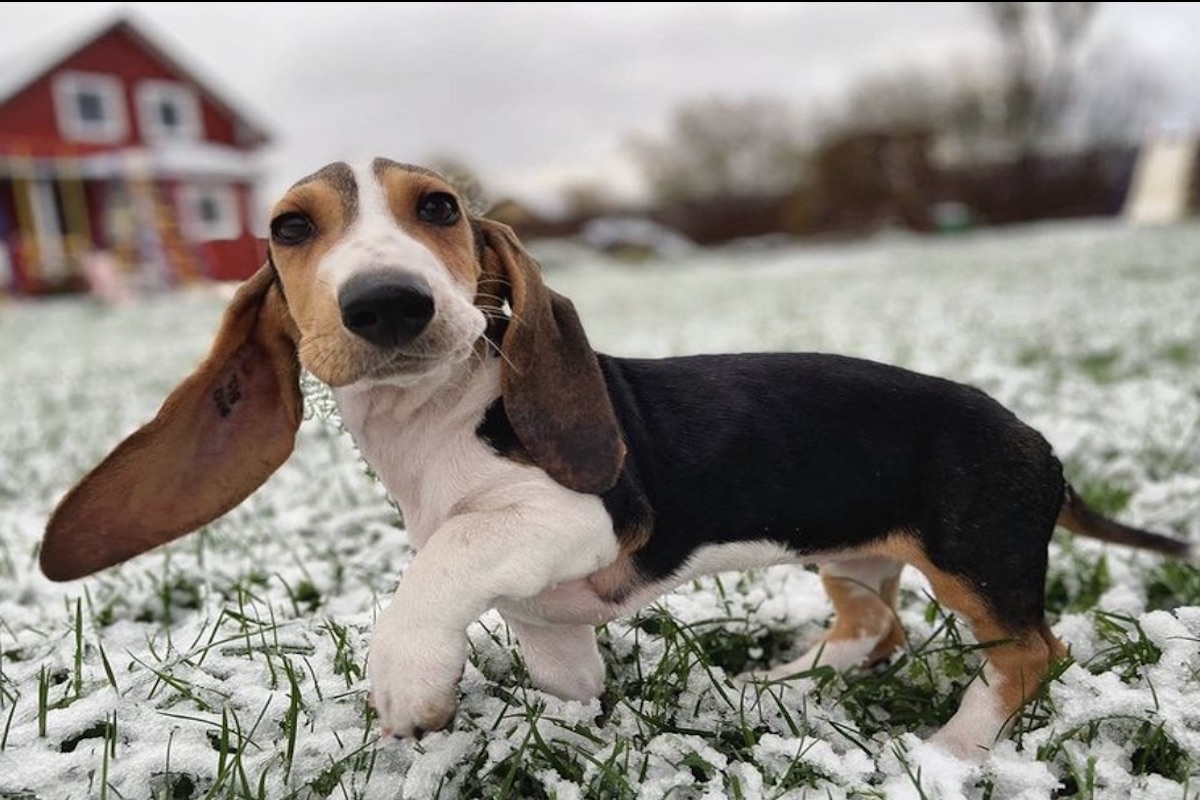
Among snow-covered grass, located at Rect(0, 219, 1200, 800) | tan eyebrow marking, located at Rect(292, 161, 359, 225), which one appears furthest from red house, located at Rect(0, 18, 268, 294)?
tan eyebrow marking, located at Rect(292, 161, 359, 225)

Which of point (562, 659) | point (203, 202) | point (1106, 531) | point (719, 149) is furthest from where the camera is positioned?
point (719, 149)

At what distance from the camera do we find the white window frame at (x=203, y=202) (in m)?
26.8

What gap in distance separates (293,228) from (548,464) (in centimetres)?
67

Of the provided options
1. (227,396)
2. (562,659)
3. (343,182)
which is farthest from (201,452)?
(562,659)

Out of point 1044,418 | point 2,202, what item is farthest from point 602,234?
point 1044,418

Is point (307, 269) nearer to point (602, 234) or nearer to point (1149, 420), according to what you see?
point (1149, 420)

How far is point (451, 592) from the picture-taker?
1801 millimetres

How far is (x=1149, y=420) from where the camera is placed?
4656mm

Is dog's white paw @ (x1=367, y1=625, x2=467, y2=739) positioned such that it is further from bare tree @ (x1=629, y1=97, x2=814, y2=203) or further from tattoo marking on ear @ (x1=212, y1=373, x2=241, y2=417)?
bare tree @ (x1=629, y1=97, x2=814, y2=203)

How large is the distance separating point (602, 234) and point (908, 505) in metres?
37.0

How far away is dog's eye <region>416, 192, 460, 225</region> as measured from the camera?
194 centimetres

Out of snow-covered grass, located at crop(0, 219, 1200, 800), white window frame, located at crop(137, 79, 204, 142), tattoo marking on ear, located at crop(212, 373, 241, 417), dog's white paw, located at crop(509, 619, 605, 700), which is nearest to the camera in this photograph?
snow-covered grass, located at crop(0, 219, 1200, 800)

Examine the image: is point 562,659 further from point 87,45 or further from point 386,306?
point 87,45

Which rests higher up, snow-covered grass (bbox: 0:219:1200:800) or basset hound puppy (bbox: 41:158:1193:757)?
basset hound puppy (bbox: 41:158:1193:757)
